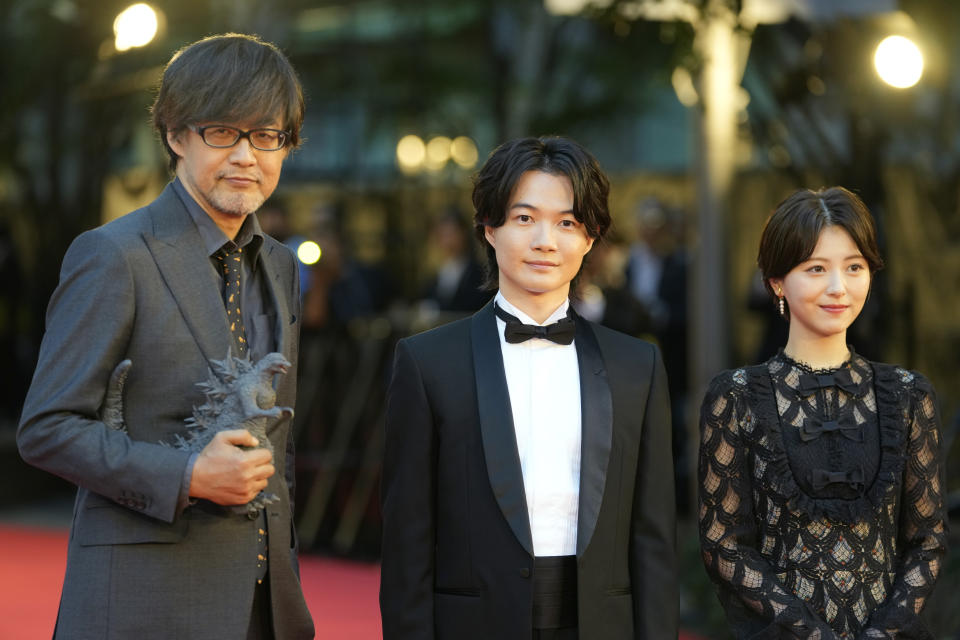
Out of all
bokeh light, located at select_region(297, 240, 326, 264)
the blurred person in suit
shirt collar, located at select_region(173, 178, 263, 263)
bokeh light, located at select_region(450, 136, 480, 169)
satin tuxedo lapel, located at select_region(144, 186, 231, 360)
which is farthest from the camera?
bokeh light, located at select_region(450, 136, 480, 169)

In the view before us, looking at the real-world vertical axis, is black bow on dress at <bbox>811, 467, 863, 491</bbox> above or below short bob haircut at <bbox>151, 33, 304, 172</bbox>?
below

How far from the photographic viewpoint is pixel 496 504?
9.93ft

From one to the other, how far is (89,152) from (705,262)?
6618 millimetres

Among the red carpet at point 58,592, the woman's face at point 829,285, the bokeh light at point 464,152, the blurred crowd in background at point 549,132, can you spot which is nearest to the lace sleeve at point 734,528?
the woman's face at point 829,285

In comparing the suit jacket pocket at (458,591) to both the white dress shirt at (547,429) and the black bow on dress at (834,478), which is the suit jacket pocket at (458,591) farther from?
the black bow on dress at (834,478)

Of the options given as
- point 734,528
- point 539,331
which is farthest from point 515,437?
point 734,528

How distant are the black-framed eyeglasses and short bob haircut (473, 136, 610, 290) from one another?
0.56 meters

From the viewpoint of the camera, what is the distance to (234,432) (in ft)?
8.82

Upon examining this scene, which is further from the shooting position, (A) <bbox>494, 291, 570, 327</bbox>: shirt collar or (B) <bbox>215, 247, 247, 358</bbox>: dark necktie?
(A) <bbox>494, 291, 570, 327</bbox>: shirt collar

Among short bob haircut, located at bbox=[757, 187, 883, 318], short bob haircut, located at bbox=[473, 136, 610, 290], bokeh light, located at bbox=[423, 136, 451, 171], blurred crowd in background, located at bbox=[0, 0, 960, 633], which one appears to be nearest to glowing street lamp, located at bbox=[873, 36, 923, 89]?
blurred crowd in background, located at bbox=[0, 0, 960, 633]

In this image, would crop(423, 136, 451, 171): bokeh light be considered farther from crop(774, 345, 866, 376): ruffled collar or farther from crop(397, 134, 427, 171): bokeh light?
crop(774, 345, 866, 376): ruffled collar

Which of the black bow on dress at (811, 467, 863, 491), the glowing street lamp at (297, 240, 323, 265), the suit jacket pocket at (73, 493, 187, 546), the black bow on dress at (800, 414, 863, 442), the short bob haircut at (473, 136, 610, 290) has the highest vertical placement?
the glowing street lamp at (297, 240, 323, 265)

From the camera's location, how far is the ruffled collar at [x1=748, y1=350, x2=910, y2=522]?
3.21 m

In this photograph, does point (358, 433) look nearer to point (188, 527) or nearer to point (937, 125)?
point (937, 125)
